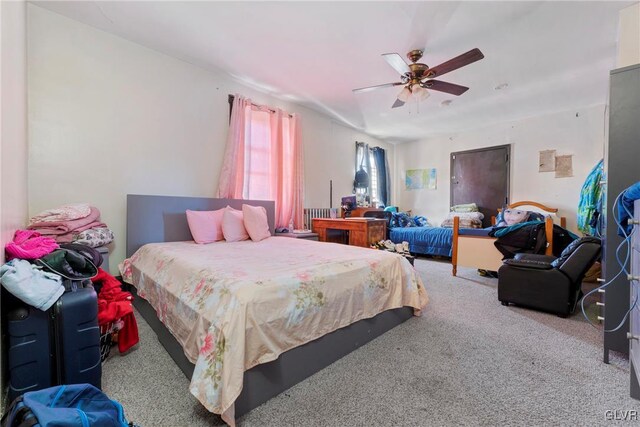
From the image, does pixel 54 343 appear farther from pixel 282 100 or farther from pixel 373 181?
pixel 373 181

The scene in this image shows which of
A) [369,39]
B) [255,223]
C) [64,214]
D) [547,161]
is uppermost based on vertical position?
[369,39]

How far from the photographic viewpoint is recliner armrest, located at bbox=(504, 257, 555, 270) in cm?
234

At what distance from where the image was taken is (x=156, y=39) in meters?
2.68

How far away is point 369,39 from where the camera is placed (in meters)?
2.59

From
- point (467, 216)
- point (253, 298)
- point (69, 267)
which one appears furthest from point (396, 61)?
point (467, 216)

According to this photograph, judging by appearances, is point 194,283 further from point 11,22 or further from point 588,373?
point 588,373

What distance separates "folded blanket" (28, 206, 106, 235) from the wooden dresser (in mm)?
2757

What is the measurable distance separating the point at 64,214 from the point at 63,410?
81.1 inches

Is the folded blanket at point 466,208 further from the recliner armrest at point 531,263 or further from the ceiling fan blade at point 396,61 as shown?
the ceiling fan blade at point 396,61

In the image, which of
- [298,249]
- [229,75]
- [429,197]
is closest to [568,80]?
[429,197]

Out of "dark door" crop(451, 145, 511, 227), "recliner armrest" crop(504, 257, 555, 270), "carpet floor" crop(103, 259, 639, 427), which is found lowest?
"carpet floor" crop(103, 259, 639, 427)

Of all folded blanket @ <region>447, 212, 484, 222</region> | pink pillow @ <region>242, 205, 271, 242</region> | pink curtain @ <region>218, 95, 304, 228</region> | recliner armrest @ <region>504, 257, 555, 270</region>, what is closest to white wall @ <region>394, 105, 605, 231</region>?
folded blanket @ <region>447, 212, 484, 222</region>

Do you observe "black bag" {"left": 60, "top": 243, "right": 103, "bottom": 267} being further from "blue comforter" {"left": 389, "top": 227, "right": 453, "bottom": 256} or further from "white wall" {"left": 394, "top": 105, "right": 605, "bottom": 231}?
"white wall" {"left": 394, "top": 105, "right": 605, "bottom": 231}

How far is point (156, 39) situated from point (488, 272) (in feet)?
16.3
